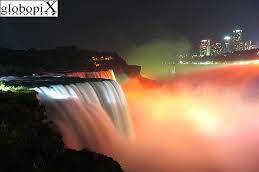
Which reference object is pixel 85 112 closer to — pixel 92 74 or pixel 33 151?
pixel 33 151

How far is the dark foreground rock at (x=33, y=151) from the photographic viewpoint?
984 centimetres

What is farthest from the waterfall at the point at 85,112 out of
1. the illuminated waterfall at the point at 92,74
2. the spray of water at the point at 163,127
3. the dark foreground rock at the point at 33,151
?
the illuminated waterfall at the point at 92,74

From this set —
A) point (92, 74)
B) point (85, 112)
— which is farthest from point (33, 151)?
point (92, 74)

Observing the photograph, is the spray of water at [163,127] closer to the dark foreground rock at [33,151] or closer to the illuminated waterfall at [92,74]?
the illuminated waterfall at [92,74]

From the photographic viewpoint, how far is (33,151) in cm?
1077

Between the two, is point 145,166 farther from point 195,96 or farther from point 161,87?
point 195,96

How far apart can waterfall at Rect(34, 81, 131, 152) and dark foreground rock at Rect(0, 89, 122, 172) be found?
13.5ft

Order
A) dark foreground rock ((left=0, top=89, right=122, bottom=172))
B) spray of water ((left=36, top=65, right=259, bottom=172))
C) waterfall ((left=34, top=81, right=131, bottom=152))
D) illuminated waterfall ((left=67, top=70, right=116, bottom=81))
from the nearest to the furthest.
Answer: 1. dark foreground rock ((left=0, top=89, right=122, bottom=172))
2. waterfall ((left=34, top=81, right=131, bottom=152))
3. spray of water ((left=36, top=65, right=259, bottom=172))
4. illuminated waterfall ((left=67, top=70, right=116, bottom=81))

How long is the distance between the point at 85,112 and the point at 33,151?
934 cm

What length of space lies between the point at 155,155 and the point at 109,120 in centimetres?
392

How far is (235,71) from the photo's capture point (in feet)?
279

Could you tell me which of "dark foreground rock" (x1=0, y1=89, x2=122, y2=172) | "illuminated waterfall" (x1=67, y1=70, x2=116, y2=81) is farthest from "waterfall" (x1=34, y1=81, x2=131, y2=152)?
"illuminated waterfall" (x1=67, y1=70, x2=116, y2=81)

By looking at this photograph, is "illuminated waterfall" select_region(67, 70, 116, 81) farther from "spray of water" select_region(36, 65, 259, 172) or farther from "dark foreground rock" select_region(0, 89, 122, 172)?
"dark foreground rock" select_region(0, 89, 122, 172)

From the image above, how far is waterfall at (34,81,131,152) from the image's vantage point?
18000 mm
